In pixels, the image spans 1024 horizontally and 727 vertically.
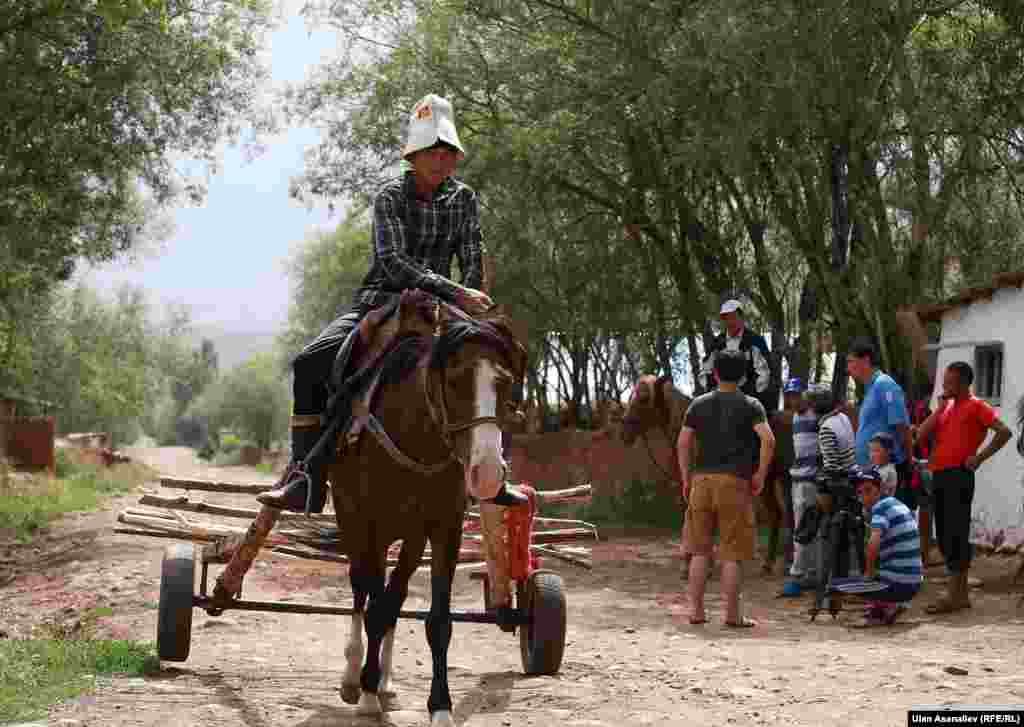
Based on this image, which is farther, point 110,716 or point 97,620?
point 97,620

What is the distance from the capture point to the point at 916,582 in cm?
1033

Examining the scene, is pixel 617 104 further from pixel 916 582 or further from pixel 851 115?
pixel 916 582

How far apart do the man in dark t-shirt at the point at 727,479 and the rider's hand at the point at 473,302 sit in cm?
447

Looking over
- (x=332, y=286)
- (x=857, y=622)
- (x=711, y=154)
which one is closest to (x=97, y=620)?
(x=857, y=622)

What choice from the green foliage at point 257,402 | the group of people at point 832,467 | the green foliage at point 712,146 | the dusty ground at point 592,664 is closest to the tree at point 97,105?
the green foliage at point 712,146

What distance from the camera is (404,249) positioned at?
7.03 meters

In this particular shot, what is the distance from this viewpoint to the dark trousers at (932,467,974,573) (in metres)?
11.2

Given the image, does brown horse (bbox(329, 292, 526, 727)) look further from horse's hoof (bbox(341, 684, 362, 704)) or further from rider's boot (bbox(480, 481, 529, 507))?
rider's boot (bbox(480, 481, 529, 507))

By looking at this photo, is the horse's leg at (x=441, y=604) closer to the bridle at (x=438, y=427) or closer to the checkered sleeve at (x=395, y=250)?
the bridle at (x=438, y=427)

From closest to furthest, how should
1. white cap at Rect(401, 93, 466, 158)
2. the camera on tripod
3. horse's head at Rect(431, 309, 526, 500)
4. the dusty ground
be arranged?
horse's head at Rect(431, 309, 526, 500)
the dusty ground
white cap at Rect(401, 93, 466, 158)
the camera on tripod

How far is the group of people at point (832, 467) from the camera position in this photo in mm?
10414

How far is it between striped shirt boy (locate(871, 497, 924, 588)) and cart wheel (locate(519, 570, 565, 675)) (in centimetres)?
363

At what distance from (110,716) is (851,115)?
1098 cm

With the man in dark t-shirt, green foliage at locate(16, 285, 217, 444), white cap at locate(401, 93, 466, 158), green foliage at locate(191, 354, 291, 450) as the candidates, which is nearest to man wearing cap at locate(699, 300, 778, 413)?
the man in dark t-shirt
